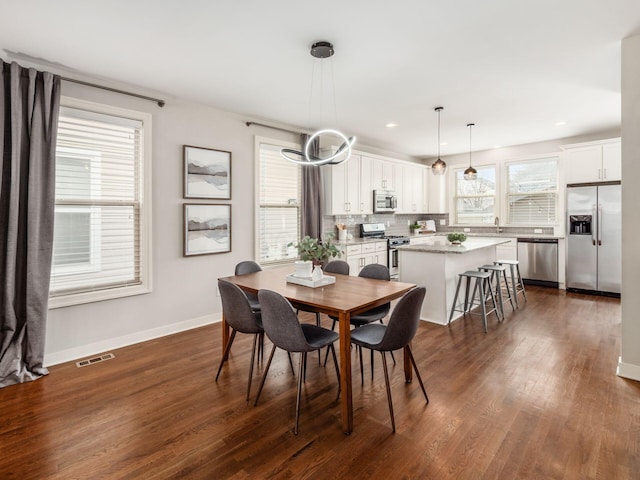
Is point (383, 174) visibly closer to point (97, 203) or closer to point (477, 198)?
point (477, 198)

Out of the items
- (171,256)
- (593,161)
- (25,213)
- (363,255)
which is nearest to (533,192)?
(593,161)

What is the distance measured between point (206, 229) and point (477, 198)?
225 inches

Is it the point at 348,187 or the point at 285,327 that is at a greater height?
the point at 348,187

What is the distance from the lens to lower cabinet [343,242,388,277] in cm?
557

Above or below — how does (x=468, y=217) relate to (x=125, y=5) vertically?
below

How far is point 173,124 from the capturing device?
13.2 ft

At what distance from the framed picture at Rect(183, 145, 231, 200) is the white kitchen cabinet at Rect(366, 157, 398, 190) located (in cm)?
282

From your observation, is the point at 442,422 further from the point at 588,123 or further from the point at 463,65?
the point at 588,123

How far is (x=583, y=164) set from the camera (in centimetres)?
581

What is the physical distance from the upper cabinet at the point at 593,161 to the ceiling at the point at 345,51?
125 cm

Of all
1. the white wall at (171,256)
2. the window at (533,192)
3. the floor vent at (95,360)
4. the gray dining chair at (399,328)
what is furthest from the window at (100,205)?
the window at (533,192)

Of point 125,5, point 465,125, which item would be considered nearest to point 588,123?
point 465,125

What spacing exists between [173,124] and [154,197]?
86 centimetres

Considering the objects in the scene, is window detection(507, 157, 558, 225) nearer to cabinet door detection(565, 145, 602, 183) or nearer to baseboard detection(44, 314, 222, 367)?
cabinet door detection(565, 145, 602, 183)
